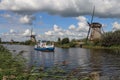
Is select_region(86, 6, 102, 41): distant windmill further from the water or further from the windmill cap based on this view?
the water

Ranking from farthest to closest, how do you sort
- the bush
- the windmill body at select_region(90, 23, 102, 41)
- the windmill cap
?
1. the windmill cap
2. the windmill body at select_region(90, 23, 102, 41)
3. the bush

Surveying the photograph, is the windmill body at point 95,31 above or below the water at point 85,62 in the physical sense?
above

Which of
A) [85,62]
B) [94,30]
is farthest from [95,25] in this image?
[85,62]

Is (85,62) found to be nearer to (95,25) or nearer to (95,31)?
(95,31)

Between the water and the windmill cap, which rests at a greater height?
the windmill cap

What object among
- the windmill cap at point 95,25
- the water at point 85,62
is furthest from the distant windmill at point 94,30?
the water at point 85,62

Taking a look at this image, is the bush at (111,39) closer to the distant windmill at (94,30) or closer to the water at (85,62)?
the distant windmill at (94,30)

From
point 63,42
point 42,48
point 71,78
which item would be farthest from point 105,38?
point 71,78

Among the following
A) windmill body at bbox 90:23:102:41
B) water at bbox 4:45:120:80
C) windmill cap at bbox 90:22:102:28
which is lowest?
water at bbox 4:45:120:80

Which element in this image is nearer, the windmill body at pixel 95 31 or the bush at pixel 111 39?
the bush at pixel 111 39

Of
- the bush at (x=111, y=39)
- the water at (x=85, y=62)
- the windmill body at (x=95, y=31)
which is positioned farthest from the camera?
the windmill body at (x=95, y=31)

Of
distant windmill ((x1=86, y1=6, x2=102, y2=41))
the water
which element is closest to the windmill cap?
distant windmill ((x1=86, y1=6, x2=102, y2=41))

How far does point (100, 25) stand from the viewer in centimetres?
13162

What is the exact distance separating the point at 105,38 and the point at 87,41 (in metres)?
21.7
